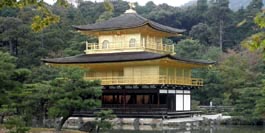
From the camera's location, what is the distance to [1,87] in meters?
20.7

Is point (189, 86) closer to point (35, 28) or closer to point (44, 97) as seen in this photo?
point (44, 97)

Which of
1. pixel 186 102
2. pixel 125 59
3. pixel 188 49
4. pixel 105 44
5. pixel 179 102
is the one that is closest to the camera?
pixel 125 59

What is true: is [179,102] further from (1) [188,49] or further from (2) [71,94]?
(1) [188,49]

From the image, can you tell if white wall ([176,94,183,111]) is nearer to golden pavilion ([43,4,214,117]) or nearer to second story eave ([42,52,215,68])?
golden pavilion ([43,4,214,117])

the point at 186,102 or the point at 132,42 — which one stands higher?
the point at 132,42

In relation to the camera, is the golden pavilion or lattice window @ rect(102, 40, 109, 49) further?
lattice window @ rect(102, 40, 109, 49)

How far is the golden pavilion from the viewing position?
32094mm

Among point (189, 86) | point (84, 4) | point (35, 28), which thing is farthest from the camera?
point (84, 4)

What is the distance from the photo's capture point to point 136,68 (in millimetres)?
33875

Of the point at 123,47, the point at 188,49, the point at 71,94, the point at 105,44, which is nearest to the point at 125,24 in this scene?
the point at 123,47

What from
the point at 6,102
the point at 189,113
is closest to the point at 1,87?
the point at 6,102

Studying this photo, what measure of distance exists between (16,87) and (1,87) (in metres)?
0.89

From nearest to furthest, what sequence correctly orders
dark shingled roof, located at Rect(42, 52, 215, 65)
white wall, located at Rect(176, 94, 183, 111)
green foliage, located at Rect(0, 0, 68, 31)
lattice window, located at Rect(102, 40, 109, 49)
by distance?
green foliage, located at Rect(0, 0, 68, 31), dark shingled roof, located at Rect(42, 52, 215, 65), white wall, located at Rect(176, 94, 183, 111), lattice window, located at Rect(102, 40, 109, 49)

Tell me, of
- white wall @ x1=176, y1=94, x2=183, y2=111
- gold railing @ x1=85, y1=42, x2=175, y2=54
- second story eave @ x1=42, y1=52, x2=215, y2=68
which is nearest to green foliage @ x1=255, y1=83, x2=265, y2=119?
white wall @ x1=176, y1=94, x2=183, y2=111
